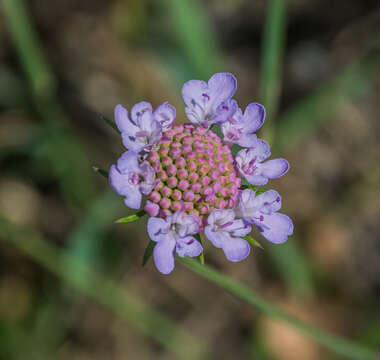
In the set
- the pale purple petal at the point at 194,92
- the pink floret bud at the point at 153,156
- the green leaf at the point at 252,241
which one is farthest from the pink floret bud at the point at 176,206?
the pale purple petal at the point at 194,92

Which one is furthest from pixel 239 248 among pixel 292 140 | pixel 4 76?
pixel 4 76

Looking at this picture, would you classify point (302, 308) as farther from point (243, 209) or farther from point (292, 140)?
point (243, 209)

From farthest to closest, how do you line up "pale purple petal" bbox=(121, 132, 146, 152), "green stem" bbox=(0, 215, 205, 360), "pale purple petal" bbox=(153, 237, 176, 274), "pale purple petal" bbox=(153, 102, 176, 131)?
"green stem" bbox=(0, 215, 205, 360), "pale purple petal" bbox=(153, 102, 176, 131), "pale purple petal" bbox=(121, 132, 146, 152), "pale purple petal" bbox=(153, 237, 176, 274)

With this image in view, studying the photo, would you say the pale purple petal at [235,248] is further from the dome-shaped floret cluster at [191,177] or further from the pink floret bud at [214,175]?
the pink floret bud at [214,175]

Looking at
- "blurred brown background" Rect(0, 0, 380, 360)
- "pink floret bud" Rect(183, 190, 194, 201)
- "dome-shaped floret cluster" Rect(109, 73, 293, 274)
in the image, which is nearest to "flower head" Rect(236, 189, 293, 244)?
"dome-shaped floret cluster" Rect(109, 73, 293, 274)

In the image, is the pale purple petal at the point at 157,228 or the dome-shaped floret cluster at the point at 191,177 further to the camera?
the dome-shaped floret cluster at the point at 191,177

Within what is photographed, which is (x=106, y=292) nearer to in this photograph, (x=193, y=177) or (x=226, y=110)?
(x=193, y=177)

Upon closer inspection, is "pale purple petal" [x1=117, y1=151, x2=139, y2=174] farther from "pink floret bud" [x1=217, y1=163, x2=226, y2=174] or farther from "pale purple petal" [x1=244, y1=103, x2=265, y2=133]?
"pale purple petal" [x1=244, y1=103, x2=265, y2=133]
